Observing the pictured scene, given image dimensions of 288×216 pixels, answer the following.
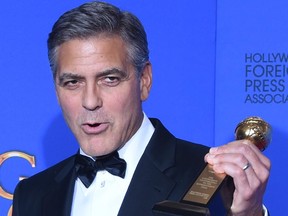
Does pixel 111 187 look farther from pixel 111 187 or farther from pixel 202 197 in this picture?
pixel 202 197

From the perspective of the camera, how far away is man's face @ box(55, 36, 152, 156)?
1.59m

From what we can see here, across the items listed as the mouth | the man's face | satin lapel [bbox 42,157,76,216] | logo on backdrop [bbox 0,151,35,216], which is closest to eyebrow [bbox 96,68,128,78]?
the man's face

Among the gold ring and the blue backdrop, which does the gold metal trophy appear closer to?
the gold ring

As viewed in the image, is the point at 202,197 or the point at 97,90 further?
the point at 97,90

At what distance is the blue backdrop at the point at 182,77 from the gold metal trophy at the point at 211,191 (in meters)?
0.50

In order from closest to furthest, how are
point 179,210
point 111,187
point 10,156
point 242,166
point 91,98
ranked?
point 179,210 → point 242,166 → point 91,98 → point 111,187 → point 10,156

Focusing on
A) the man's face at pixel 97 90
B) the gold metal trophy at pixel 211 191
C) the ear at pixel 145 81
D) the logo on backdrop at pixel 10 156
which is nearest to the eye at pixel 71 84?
the man's face at pixel 97 90

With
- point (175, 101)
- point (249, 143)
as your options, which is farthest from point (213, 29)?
point (249, 143)

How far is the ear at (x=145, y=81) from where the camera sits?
1701 mm

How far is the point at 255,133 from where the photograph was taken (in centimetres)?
143

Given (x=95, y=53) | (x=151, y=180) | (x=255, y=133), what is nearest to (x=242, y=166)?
(x=255, y=133)

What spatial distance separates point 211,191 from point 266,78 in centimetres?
74

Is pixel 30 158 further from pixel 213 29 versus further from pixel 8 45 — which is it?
pixel 213 29

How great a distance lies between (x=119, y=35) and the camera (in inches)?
64.4
